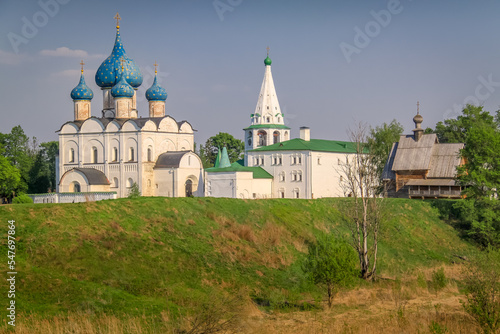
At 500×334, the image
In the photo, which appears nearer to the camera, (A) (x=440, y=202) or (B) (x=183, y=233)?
(B) (x=183, y=233)

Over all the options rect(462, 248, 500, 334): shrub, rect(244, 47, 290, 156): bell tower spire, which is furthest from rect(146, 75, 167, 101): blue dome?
rect(462, 248, 500, 334): shrub

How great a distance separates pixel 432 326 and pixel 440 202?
22.5 m

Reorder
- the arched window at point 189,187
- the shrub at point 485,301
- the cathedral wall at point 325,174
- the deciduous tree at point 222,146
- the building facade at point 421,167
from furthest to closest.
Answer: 1. the deciduous tree at point 222,146
2. the cathedral wall at point 325,174
3. the arched window at point 189,187
4. the building facade at point 421,167
5. the shrub at point 485,301

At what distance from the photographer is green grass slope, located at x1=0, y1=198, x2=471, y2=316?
59.9ft

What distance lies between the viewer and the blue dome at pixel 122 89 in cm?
4569

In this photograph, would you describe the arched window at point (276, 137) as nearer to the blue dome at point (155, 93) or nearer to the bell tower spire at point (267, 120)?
the bell tower spire at point (267, 120)

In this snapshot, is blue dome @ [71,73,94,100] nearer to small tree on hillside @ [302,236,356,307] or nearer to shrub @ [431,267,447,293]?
small tree on hillside @ [302,236,356,307]

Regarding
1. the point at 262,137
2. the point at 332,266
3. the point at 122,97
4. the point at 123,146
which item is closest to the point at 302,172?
the point at 262,137

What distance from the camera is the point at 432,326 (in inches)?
661

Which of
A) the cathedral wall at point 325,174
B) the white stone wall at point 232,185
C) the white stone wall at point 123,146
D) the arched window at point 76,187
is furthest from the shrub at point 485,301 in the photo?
the arched window at point 76,187

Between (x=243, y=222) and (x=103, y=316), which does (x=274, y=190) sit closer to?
(x=243, y=222)

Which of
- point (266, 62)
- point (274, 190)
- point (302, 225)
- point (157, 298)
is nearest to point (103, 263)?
point (157, 298)

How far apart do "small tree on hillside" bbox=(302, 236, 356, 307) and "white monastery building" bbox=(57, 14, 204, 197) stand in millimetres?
24222

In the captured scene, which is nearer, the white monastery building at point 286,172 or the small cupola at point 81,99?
the white monastery building at point 286,172
